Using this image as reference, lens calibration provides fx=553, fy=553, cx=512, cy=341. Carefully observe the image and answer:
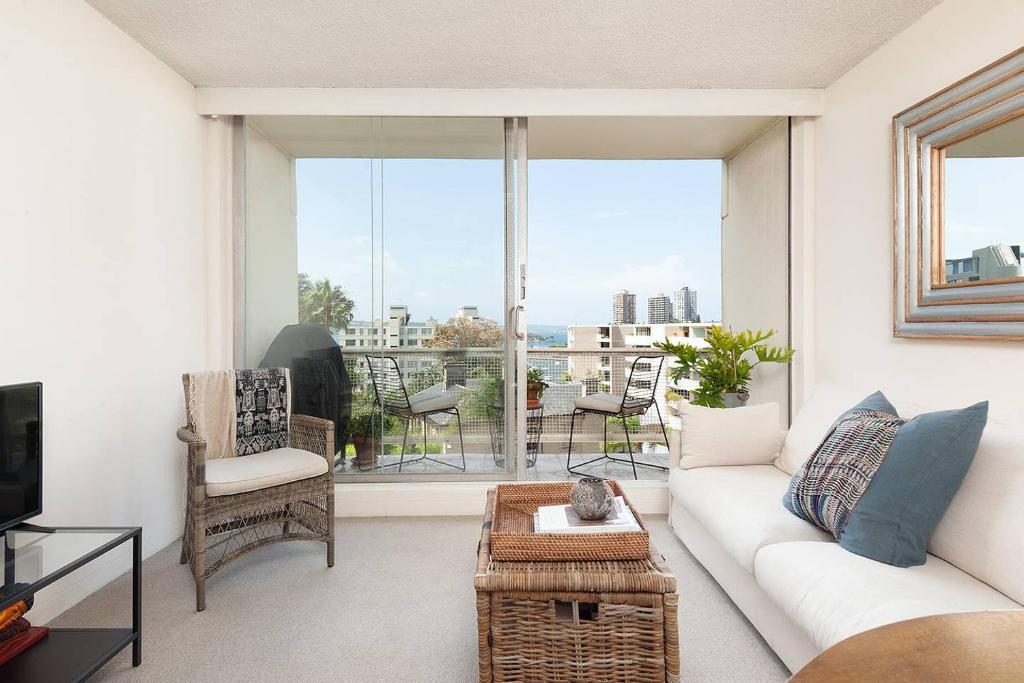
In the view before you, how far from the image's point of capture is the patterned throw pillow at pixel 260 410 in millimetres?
2816

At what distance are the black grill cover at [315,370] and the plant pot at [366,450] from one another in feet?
0.28

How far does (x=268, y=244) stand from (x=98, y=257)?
1.06 m

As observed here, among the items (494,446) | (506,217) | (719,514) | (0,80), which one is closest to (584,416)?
(494,446)

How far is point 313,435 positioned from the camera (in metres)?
2.84

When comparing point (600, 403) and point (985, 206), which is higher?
point (985, 206)

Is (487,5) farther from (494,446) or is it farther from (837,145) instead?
(494,446)

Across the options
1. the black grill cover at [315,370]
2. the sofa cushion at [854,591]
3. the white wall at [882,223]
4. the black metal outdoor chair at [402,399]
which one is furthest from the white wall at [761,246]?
the black grill cover at [315,370]

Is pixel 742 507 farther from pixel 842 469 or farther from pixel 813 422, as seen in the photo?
pixel 813 422

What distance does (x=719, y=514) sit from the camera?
2258 mm

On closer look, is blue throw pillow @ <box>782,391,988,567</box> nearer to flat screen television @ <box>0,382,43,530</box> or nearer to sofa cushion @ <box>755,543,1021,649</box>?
sofa cushion @ <box>755,543,1021,649</box>

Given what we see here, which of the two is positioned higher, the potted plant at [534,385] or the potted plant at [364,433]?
the potted plant at [534,385]

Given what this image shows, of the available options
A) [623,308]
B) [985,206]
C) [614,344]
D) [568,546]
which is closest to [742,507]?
[568,546]

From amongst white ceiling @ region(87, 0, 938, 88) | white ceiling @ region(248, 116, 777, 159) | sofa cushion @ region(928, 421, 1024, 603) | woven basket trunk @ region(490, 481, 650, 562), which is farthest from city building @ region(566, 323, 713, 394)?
woven basket trunk @ region(490, 481, 650, 562)

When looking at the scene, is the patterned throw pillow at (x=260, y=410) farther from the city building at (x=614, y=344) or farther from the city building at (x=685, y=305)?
the city building at (x=685, y=305)
